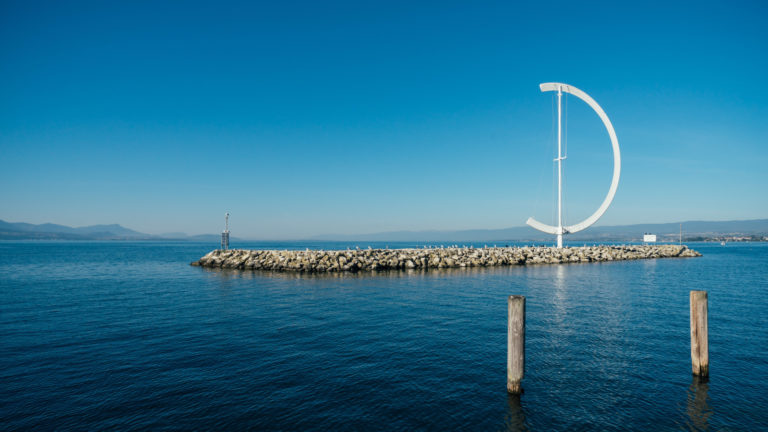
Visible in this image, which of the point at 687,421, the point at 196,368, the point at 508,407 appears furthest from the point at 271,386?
the point at 687,421

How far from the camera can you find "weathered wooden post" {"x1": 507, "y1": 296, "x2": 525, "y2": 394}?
33.3ft

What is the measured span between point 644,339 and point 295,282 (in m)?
25.4

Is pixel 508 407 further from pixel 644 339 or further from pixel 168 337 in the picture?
pixel 168 337

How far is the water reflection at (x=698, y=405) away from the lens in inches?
348

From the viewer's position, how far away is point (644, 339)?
15.5 metres

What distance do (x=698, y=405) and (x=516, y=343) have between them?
4.78 metres

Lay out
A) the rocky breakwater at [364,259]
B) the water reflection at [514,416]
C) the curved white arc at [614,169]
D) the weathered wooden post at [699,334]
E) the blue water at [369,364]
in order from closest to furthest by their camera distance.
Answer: the water reflection at [514,416], the blue water at [369,364], the weathered wooden post at [699,334], the rocky breakwater at [364,259], the curved white arc at [614,169]

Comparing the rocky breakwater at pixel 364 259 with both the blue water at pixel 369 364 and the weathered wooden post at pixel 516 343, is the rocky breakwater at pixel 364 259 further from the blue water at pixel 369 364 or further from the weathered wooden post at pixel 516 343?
the weathered wooden post at pixel 516 343

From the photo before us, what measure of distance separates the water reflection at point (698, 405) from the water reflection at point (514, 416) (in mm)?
3692

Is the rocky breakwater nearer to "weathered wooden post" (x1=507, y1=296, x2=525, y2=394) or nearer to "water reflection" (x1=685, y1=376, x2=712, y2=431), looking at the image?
"weathered wooden post" (x1=507, y1=296, x2=525, y2=394)

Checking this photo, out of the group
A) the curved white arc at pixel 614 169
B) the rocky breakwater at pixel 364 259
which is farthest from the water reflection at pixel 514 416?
the curved white arc at pixel 614 169

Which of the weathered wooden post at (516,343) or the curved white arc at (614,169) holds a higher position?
the curved white arc at (614,169)

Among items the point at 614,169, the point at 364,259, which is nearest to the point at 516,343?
the point at 364,259

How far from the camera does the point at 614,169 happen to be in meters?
58.2
